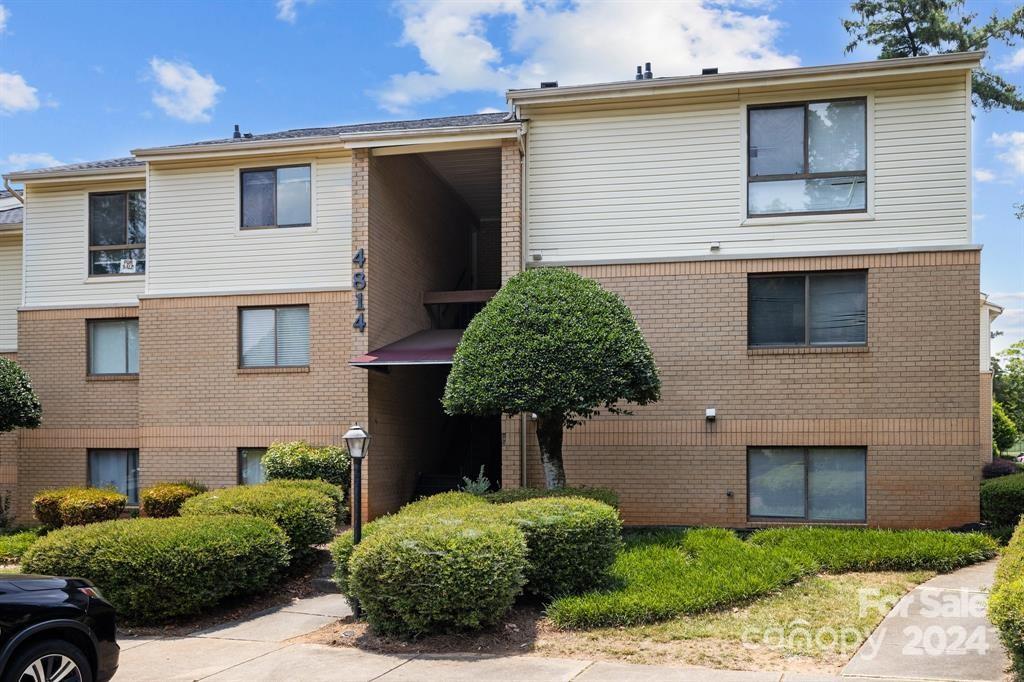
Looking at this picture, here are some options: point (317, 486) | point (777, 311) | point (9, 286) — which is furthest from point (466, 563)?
point (9, 286)

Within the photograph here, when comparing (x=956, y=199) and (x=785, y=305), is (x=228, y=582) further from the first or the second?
(x=956, y=199)

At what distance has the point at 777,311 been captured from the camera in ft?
47.6

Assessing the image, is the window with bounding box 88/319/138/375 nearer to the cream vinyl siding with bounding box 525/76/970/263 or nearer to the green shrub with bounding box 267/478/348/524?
the green shrub with bounding box 267/478/348/524

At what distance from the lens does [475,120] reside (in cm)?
1880

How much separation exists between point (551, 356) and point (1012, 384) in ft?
131

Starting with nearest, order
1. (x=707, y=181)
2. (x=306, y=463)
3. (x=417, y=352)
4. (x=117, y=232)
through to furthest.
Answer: (x=707, y=181)
(x=306, y=463)
(x=417, y=352)
(x=117, y=232)

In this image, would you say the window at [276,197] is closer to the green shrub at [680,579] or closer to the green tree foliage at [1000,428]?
the green shrub at [680,579]

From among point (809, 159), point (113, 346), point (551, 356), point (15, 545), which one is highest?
point (809, 159)

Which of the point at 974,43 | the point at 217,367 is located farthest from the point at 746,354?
the point at 974,43

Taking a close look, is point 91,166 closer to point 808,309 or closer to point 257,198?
point 257,198

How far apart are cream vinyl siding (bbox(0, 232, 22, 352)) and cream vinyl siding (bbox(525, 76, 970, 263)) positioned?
1255 centimetres

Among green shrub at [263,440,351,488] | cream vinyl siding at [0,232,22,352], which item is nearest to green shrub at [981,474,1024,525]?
green shrub at [263,440,351,488]

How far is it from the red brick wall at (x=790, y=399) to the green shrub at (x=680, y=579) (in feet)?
6.78

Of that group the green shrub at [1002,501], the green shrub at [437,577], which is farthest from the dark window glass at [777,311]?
the green shrub at [437,577]
